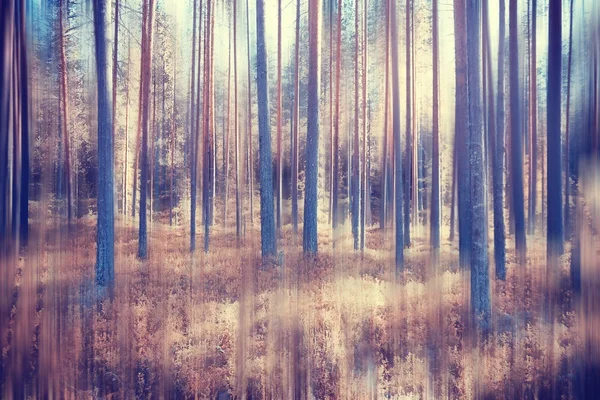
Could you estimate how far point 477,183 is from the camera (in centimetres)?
262

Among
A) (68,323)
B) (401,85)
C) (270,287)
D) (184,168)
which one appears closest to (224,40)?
(184,168)

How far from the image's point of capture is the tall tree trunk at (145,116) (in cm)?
269

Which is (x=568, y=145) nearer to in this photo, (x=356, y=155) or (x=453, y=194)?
(x=453, y=194)

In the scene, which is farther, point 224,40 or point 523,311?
point 224,40

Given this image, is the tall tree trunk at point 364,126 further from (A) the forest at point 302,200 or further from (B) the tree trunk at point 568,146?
(B) the tree trunk at point 568,146

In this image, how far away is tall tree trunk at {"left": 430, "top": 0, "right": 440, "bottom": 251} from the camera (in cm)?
259

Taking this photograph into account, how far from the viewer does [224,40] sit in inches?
108

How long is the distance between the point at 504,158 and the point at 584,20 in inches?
42.6

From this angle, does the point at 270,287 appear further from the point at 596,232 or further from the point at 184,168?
the point at 596,232

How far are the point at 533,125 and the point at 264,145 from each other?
1.83m

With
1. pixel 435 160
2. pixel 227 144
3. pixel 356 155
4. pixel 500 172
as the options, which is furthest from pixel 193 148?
pixel 500 172

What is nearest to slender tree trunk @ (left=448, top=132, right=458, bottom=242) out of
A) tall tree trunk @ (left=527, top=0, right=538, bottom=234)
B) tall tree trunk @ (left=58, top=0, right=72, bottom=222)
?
tall tree trunk @ (left=527, top=0, right=538, bottom=234)

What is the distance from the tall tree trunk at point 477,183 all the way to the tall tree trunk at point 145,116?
220 cm

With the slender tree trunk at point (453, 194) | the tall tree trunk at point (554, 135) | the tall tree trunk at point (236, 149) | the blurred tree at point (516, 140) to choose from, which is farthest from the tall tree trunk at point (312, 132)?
the tall tree trunk at point (554, 135)
